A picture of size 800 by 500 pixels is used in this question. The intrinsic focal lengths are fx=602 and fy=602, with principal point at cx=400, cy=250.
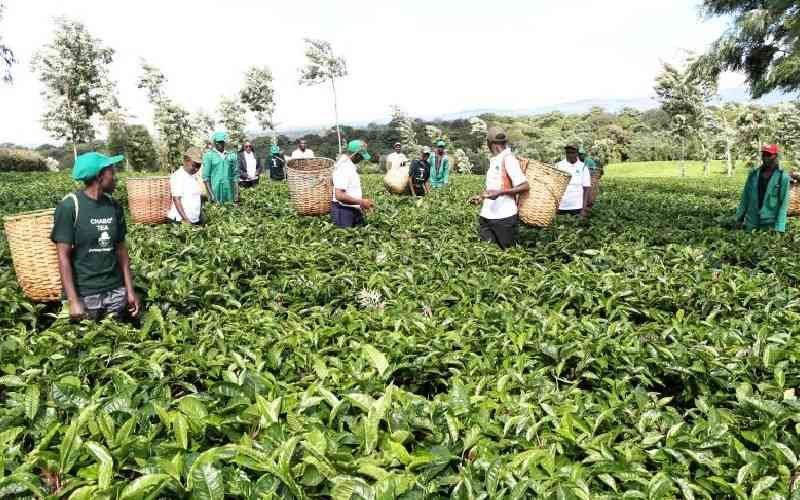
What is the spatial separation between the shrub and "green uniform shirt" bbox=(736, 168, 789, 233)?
36957 mm

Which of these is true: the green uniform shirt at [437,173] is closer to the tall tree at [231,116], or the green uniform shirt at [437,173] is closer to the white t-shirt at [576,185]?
the white t-shirt at [576,185]

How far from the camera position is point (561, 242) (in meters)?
6.37

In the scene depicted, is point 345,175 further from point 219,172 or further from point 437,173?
point 437,173

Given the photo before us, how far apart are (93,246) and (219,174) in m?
6.50

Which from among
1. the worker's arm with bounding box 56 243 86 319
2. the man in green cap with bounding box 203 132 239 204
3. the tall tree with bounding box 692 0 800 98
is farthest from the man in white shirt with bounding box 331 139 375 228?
the tall tree with bounding box 692 0 800 98

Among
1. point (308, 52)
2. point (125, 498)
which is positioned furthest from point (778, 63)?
point (308, 52)

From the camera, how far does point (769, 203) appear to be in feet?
24.3

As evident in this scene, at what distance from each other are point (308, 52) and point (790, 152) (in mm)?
31950

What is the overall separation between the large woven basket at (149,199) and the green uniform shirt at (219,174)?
2.22m

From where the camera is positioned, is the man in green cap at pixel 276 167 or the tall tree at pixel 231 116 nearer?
the man in green cap at pixel 276 167

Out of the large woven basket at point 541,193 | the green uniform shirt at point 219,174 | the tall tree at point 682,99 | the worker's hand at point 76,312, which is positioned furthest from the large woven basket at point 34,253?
the tall tree at point 682,99

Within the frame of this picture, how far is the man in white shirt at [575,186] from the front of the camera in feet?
28.6

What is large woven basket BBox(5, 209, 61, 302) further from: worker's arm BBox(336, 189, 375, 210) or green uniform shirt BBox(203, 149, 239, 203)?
green uniform shirt BBox(203, 149, 239, 203)

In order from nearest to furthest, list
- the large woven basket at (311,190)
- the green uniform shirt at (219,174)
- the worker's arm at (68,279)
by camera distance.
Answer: the worker's arm at (68,279) < the large woven basket at (311,190) < the green uniform shirt at (219,174)
